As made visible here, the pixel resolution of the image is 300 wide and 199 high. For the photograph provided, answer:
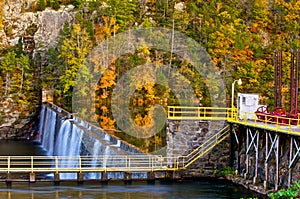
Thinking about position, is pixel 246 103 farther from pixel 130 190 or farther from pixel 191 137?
pixel 130 190

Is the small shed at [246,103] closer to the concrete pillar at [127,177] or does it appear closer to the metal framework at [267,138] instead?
the metal framework at [267,138]

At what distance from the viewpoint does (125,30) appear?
67.7 m

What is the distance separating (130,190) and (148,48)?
113 feet

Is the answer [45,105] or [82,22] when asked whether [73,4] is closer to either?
[82,22]

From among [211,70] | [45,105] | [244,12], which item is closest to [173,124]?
[211,70]

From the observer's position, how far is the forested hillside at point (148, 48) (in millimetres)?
61531

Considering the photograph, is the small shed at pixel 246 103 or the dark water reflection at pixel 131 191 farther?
the small shed at pixel 246 103

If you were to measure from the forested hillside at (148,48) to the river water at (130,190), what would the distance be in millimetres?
25073

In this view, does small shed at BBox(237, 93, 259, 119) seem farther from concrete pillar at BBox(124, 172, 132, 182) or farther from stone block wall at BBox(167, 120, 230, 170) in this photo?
concrete pillar at BBox(124, 172, 132, 182)

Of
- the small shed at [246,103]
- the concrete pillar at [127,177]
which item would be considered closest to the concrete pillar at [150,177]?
the concrete pillar at [127,177]

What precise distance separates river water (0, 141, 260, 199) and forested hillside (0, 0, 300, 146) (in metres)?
25.1

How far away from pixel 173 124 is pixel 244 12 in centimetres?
4104

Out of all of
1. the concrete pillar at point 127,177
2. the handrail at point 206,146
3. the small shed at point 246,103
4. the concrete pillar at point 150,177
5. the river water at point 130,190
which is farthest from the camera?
the small shed at point 246,103

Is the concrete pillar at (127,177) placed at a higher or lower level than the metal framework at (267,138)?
lower
